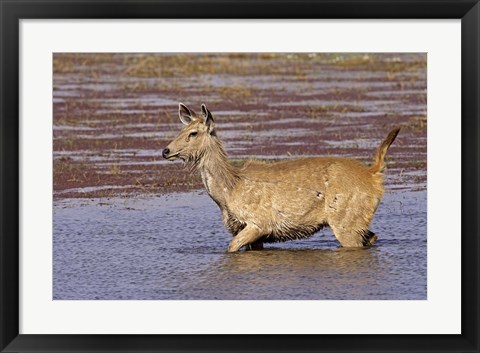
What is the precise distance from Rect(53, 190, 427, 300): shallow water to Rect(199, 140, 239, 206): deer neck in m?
0.57

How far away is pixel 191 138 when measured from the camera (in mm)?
11969

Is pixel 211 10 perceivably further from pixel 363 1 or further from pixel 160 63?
pixel 160 63

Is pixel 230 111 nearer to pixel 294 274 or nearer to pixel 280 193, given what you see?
pixel 280 193

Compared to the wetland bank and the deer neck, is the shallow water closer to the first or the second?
the wetland bank

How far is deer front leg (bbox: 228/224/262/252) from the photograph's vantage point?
1191 centimetres

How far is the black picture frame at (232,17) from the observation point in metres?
9.30

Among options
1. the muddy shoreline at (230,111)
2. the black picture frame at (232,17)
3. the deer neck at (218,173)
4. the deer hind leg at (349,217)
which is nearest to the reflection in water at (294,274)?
the deer hind leg at (349,217)

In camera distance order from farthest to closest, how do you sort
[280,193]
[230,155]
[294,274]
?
[230,155], [280,193], [294,274]

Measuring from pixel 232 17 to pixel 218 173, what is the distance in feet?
8.93

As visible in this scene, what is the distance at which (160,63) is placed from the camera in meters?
22.4

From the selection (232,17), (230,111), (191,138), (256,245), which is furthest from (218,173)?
(230,111)

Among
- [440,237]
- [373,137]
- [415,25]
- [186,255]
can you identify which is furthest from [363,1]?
[373,137]

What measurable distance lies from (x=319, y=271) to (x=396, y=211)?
7.71 ft

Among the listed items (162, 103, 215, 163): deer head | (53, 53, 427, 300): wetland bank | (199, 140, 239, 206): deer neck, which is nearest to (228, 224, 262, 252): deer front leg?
(53, 53, 427, 300): wetland bank
